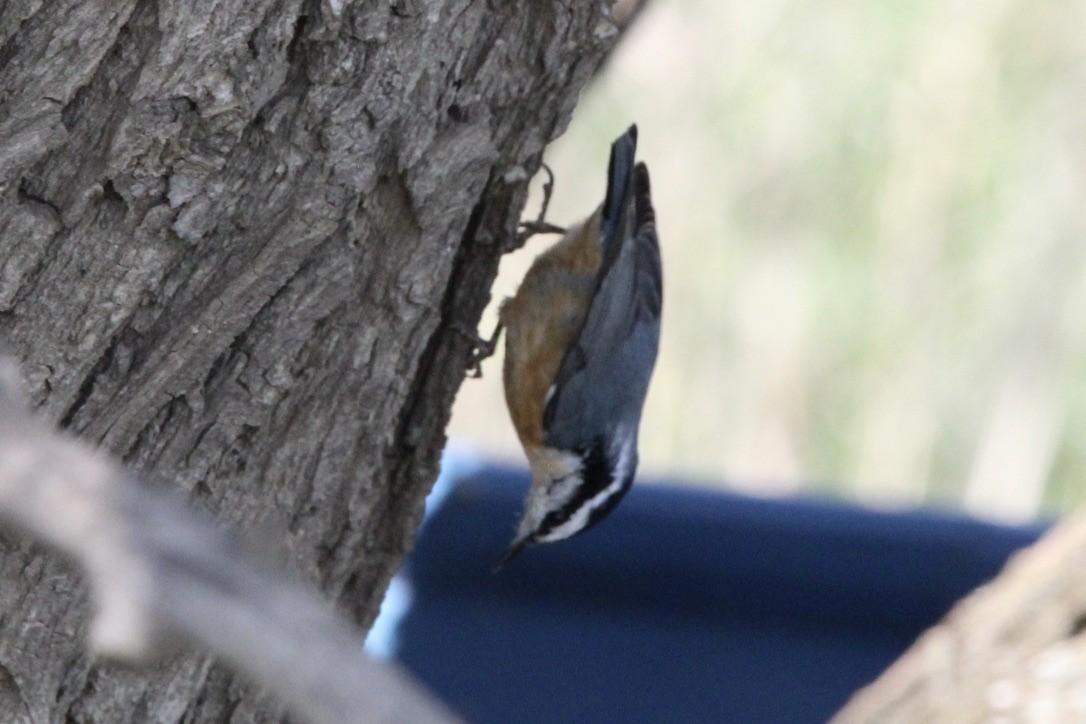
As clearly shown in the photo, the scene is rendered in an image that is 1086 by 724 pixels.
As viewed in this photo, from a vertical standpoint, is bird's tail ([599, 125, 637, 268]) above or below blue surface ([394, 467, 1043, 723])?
above

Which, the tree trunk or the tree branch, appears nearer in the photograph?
the tree branch

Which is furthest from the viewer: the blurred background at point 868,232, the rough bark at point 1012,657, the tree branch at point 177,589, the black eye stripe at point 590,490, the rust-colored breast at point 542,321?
the blurred background at point 868,232

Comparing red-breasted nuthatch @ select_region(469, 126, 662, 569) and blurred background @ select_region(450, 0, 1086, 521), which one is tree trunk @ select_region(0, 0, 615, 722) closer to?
red-breasted nuthatch @ select_region(469, 126, 662, 569)

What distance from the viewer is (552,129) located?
210 cm

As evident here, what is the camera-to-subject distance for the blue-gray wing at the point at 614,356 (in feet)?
11.1

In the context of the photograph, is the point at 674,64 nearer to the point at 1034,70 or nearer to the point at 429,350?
the point at 1034,70

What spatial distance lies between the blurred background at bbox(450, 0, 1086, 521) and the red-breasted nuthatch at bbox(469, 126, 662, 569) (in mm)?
1904

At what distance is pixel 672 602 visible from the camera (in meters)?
4.10

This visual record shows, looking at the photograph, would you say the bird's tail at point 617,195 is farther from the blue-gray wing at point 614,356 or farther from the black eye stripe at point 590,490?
the black eye stripe at point 590,490

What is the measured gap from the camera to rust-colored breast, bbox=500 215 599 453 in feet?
11.4

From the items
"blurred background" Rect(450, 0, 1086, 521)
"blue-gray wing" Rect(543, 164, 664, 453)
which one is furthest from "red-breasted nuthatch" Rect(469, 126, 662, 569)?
"blurred background" Rect(450, 0, 1086, 521)

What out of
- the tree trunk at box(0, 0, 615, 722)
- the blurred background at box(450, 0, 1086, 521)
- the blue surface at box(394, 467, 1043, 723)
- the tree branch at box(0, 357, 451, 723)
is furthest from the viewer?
the blurred background at box(450, 0, 1086, 521)

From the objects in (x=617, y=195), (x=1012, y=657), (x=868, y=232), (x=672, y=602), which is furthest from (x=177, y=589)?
(x=868, y=232)

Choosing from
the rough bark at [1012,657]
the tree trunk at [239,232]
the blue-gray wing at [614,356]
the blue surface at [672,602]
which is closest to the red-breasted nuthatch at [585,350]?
the blue-gray wing at [614,356]
